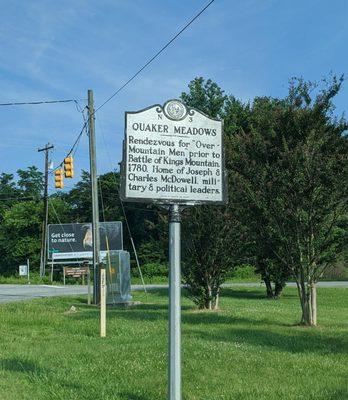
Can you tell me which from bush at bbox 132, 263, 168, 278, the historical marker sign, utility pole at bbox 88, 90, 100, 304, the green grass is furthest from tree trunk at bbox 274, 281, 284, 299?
bush at bbox 132, 263, 168, 278

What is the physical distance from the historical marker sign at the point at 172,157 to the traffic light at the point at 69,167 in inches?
773

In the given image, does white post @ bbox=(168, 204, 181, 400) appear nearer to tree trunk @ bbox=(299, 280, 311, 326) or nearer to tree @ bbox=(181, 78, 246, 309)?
tree trunk @ bbox=(299, 280, 311, 326)

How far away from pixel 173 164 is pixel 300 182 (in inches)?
312

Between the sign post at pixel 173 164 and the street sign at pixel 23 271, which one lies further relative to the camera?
the street sign at pixel 23 271

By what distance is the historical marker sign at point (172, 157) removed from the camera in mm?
6246

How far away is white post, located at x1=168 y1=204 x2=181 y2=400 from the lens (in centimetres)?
593

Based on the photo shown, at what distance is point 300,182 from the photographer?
A: 45.2 ft

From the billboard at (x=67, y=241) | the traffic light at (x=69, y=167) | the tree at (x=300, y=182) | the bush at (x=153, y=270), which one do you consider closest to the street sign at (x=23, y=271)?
the billboard at (x=67, y=241)

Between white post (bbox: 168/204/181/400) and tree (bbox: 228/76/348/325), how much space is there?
7.79 m

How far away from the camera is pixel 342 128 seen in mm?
14383

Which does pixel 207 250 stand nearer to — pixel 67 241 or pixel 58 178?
pixel 58 178

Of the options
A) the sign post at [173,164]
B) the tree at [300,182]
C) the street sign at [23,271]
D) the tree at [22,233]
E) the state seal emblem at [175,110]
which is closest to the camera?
the sign post at [173,164]

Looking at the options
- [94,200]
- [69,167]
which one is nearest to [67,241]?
[69,167]

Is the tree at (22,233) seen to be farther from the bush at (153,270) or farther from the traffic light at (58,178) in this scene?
the traffic light at (58,178)
